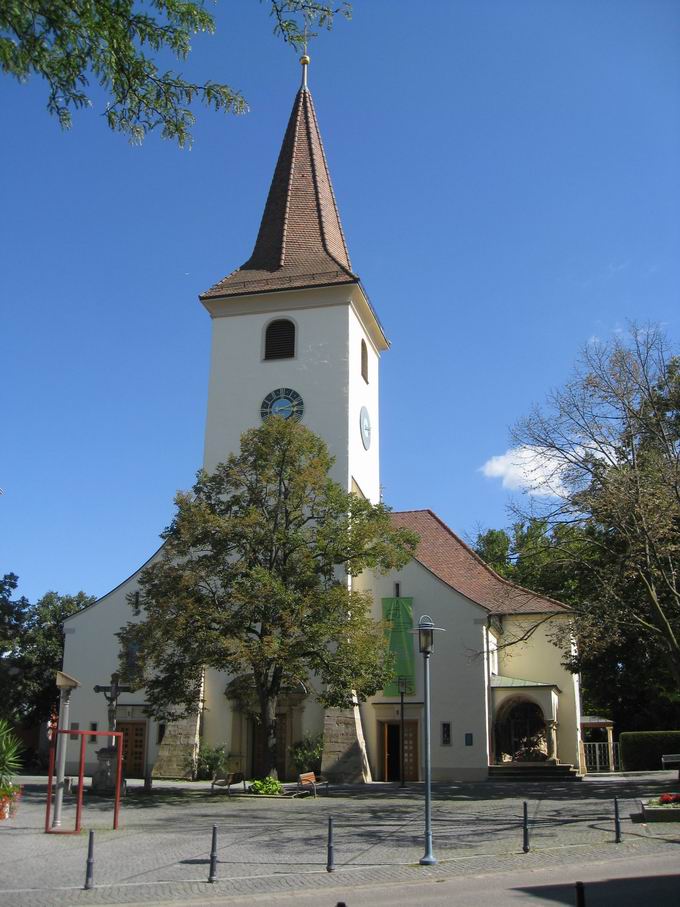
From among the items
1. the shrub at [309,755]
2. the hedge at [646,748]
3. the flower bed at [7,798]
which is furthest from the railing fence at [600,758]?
the flower bed at [7,798]

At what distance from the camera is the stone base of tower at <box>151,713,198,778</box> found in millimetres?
28516

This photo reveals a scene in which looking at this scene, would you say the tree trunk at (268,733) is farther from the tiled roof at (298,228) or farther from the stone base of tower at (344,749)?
the tiled roof at (298,228)

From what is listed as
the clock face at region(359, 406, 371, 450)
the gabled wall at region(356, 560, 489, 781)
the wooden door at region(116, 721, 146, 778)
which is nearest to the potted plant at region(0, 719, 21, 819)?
the wooden door at region(116, 721, 146, 778)

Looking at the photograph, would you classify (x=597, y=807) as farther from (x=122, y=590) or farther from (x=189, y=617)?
(x=122, y=590)

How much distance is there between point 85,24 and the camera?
8.51m

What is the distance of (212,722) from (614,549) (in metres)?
14.6

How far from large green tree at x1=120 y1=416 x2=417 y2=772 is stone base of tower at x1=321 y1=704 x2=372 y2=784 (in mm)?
2717

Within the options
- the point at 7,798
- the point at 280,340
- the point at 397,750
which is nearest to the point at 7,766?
the point at 7,798

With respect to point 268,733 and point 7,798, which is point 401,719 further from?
point 7,798

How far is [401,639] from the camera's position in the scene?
102ft

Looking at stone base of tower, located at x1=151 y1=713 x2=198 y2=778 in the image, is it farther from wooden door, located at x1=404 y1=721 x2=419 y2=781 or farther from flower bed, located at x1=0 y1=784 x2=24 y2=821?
flower bed, located at x1=0 y1=784 x2=24 y2=821

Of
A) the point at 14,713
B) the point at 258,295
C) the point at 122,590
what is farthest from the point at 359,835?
the point at 14,713

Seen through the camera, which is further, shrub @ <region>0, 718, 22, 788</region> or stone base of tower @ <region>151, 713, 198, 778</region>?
stone base of tower @ <region>151, 713, 198, 778</region>

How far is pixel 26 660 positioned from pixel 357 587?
16.5 meters
